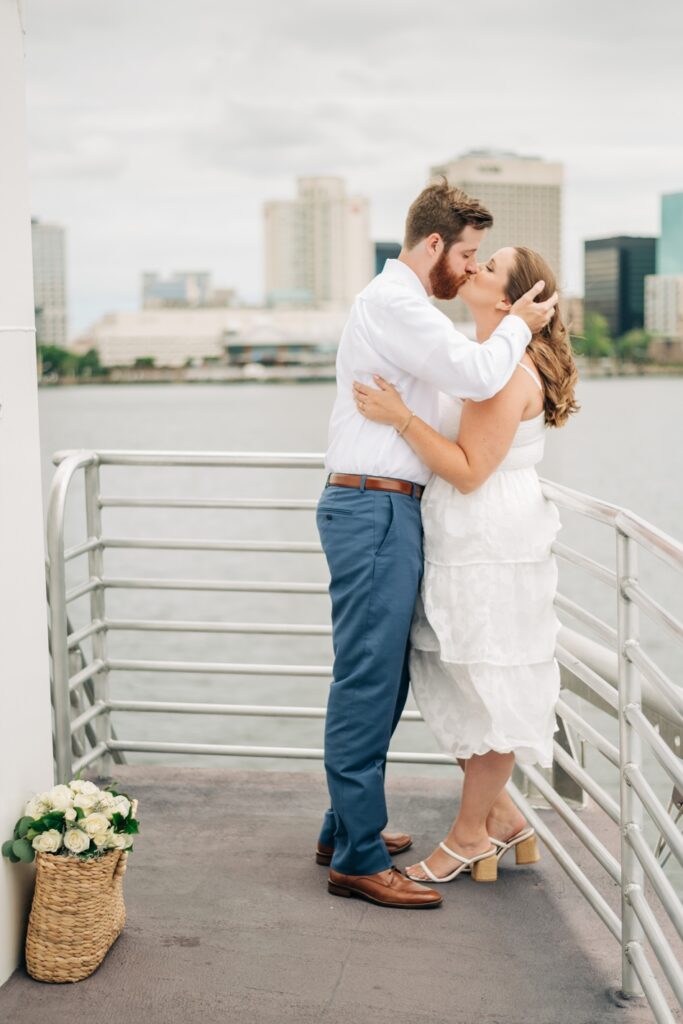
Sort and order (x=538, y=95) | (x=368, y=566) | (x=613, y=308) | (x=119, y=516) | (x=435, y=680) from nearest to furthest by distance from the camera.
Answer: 1. (x=368, y=566)
2. (x=435, y=680)
3. (x=119, y=516)
4. (x=613, y=308)
5. (x=538, y=95)

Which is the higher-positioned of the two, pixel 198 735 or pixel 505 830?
pixel 505 830

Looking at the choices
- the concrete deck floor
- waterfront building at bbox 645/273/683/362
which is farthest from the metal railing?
waterfront building at bbox 645/273/683/362

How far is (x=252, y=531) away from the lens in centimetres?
3275

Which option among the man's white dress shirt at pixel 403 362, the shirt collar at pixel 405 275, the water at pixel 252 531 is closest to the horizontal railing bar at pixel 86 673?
the man's white dress shirt at pixel 403 362

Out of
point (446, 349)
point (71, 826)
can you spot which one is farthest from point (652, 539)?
point (71, 826)

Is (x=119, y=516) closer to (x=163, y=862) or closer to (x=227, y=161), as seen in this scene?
(x=163, y=862)

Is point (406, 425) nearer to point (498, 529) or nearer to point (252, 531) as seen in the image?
point (498, 529)

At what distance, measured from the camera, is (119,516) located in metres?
34.0

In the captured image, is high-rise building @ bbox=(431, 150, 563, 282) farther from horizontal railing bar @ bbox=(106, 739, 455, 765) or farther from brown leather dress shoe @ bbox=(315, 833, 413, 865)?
brown leather dress shoe @ bbox=(315, 833, 413, 865)

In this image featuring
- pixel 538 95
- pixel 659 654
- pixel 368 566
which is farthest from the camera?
pixel 538 95

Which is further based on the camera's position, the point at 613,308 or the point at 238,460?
the point at 613,308

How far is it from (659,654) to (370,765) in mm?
18100

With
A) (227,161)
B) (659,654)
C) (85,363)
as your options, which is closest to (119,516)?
(659,654)

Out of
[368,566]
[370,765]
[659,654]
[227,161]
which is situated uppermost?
[227,161]
